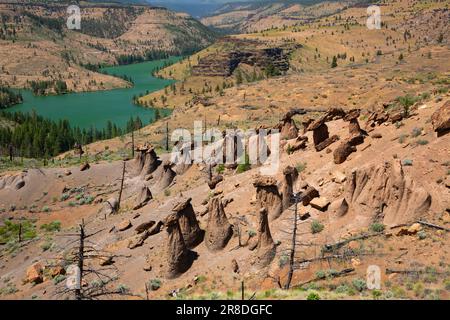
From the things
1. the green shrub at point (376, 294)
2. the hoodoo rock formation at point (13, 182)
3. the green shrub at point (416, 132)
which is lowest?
the hoodoo rock formation at point (13, 182)

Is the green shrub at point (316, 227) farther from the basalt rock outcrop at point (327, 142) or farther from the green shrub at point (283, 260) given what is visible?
the basalt rock outcrop at point (327, 142)

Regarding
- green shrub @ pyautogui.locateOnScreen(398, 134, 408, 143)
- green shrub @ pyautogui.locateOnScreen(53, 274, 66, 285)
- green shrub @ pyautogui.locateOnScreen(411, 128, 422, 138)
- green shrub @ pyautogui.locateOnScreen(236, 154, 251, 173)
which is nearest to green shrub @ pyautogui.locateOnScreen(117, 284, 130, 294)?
green shrub @ pyautogui.locateOnScreen(53, 274, 66, 285)

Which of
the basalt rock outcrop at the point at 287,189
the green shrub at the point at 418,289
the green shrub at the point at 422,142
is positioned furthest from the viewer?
the basalt rock outcrop at the point at 287,189

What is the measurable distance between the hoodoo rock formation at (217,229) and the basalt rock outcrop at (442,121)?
16361mm

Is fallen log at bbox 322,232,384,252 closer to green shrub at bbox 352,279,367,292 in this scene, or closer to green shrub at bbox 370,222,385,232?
green shrub at bbox 370,222,385,232

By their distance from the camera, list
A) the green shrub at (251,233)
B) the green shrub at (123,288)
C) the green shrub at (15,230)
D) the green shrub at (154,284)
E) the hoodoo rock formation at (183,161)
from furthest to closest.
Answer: the hoodoo rock formation at (183,161) → the green shrub at (15,230) → the green shrub at (251,233) → the green shrub at (154,284) → the green shrub at (123,288)

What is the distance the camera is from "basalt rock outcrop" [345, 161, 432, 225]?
27.5 metres

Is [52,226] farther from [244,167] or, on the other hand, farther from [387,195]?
[387,195]

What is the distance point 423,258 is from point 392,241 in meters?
2.34

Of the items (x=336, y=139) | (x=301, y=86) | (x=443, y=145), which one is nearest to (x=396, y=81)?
(x=301, y=86)

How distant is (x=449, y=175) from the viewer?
94.9 ft

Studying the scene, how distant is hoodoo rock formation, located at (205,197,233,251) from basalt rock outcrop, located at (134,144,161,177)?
34936 millimetres

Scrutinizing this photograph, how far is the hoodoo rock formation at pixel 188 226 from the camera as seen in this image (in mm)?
34312

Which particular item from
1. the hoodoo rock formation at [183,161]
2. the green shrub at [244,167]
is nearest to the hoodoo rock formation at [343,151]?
the green shrub at [244,167]
